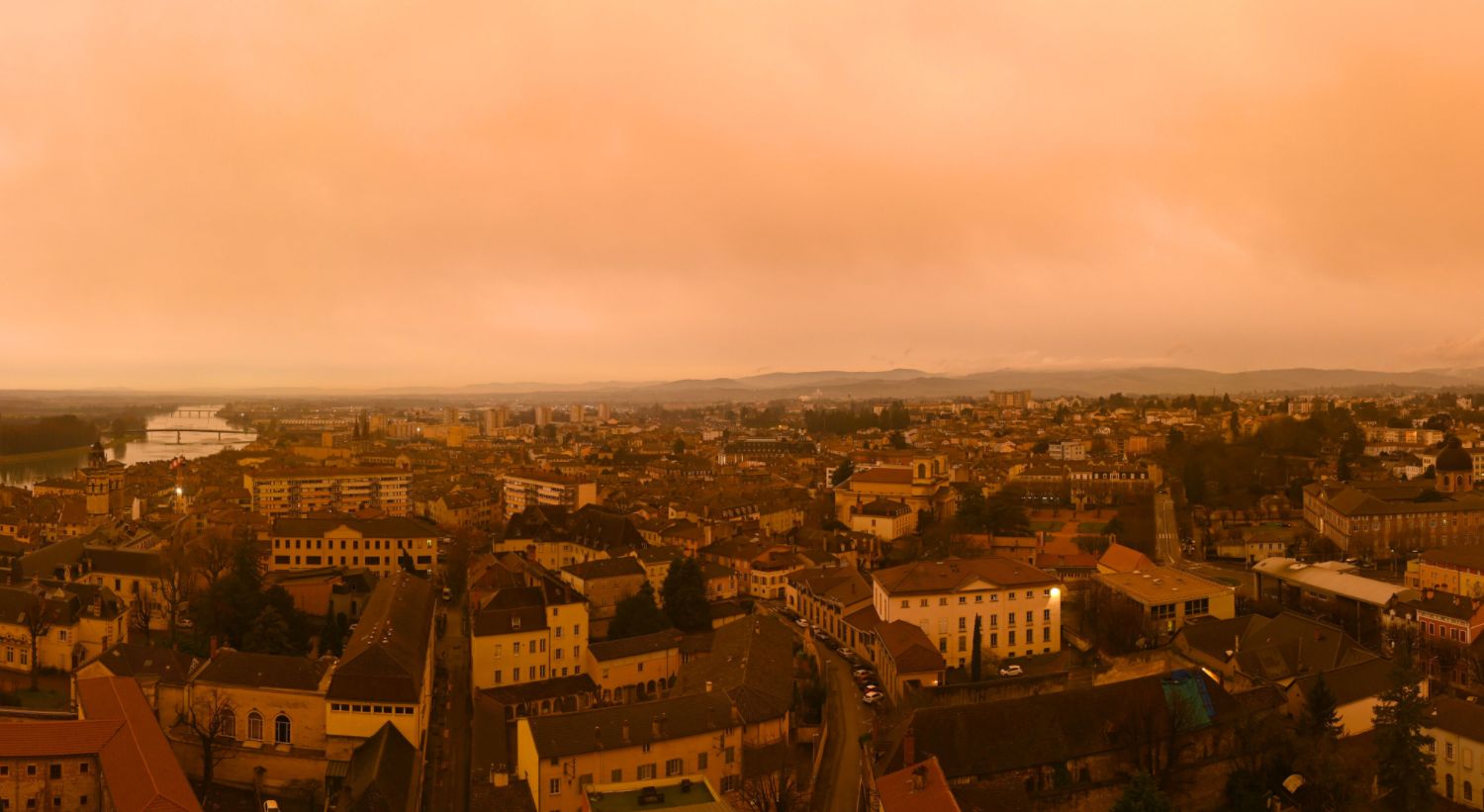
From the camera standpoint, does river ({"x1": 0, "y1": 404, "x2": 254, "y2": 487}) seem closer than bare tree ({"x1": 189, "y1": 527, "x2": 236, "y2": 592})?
No

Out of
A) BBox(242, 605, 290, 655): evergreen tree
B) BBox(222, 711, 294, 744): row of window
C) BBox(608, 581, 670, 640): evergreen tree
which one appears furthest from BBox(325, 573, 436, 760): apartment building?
BBox(608, 581, 670, 640): evergreen tree

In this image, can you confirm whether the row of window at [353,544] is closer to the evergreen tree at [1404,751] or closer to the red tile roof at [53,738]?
the red tile roof at [53,738]

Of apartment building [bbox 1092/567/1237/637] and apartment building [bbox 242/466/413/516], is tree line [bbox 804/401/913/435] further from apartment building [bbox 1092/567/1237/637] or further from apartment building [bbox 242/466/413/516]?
apartment building [bbox 1092/567/1237/637]

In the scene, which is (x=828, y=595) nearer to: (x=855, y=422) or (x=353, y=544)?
(x=353, y=544)

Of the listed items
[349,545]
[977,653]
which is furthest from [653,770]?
[349,545]

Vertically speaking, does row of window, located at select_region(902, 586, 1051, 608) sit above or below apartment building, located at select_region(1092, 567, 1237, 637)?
above

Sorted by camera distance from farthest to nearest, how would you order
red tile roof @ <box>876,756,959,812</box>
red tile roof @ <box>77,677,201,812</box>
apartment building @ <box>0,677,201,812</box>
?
1. apartment building @ <box>0,677,201,812</box>
2. red tile roof @ <box>77,677,201,812</box>
3. red tile roof @ <box>876,756,959,812</box>

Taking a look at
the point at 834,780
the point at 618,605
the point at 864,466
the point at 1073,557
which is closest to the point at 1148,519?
the point at 1073,557
